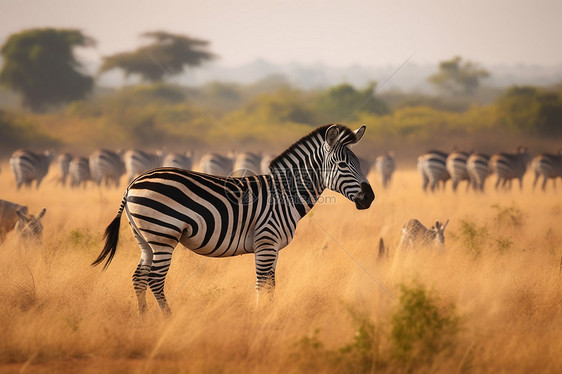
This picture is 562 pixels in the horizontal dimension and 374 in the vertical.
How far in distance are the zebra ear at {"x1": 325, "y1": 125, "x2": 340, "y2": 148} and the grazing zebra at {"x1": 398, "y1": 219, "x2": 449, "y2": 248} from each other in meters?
3.36

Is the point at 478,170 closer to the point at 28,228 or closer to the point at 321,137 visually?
the point at 321,137

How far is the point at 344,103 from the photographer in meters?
59.1

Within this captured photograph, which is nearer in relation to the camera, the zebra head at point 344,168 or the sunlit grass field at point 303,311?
the sunlit grass field at point 303,311

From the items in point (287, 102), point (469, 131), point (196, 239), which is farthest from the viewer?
point (287, 102)

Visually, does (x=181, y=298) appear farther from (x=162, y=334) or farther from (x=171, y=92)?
(x=171, y=92)

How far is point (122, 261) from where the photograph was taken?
349 inches

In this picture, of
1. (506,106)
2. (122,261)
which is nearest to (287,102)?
(506,106)

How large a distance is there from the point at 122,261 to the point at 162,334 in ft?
10.7

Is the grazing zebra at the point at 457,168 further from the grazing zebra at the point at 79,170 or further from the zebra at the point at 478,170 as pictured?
the grazing zebra at the point at 79,170

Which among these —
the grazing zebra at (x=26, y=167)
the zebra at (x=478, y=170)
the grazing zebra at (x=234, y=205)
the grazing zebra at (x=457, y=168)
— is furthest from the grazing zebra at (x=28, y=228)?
the zebra at (x=478, y=170)

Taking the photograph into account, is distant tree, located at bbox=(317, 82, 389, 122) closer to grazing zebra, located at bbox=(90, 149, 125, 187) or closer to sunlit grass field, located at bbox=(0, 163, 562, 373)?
grazing zebra, located at bbox=(90, 149, 125, 187)

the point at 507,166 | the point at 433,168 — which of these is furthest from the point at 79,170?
the point at 507,166

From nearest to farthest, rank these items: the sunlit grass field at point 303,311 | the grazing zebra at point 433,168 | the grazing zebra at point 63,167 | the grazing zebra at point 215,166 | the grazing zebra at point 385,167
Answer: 1. the sunlit grass field at point 303,311
2. the grazing zebra at point 433,168
3. the grazing zebra at point 385,167
4. the grazing zebra at point 63,167
5. the grazing zebra at point 215,166

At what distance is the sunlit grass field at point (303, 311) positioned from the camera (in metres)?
5.37
